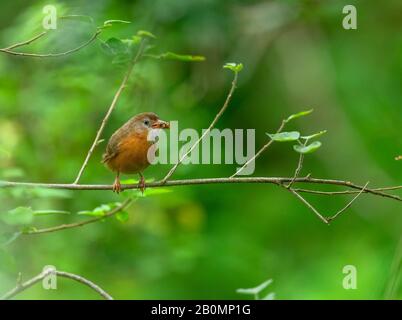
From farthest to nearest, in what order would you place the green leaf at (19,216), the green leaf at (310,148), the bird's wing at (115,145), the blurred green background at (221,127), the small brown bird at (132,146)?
the blurred green background at (221,127) → the bird's wing at (115,145) → the small brown bird at (132,146) → the green leaf at (19,216) → the green leaf at (310,148)

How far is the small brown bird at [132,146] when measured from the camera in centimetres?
434

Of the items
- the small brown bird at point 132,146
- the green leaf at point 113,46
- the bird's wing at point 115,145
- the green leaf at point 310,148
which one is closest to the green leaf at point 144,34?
the green leaf at point 113,46

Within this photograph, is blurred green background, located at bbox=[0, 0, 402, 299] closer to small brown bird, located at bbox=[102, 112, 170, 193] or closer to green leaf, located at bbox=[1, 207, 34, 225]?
small brown bird, located at bbox=[102, 112, 170, 193]

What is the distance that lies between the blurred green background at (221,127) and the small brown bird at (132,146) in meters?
0.34

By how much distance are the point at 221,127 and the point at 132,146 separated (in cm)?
336

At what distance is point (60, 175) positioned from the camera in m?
5.83

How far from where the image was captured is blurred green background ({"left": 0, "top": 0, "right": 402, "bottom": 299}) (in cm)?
573

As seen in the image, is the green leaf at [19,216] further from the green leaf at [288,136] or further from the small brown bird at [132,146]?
the small brown bird at [132,146]

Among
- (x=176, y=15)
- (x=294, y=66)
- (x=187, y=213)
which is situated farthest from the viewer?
(x=294, y=66)

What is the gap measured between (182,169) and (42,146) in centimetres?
132

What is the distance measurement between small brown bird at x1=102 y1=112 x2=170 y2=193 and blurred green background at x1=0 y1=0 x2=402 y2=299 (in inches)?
13.3
